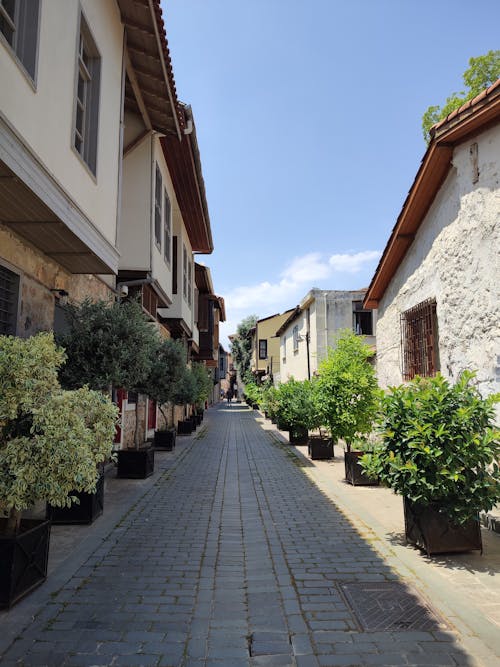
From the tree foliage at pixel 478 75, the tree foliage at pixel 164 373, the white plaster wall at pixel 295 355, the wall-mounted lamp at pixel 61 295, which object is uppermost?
the tree foliage at pixel 478 75

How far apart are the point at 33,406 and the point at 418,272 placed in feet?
20.5

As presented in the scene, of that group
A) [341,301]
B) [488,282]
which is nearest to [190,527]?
[488,282]

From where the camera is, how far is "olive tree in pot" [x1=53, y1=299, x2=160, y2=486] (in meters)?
6.84

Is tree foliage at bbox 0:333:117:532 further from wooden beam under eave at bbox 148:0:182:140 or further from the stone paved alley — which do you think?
wooden beam under eave at bbox 148:0:182:140

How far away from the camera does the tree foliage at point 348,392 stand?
910cm

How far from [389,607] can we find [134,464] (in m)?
6.51

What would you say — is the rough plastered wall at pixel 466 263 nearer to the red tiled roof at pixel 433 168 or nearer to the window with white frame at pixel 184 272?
the red tiled roof at pixel 433 168

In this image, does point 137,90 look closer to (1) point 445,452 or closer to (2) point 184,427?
(1) point 445,452

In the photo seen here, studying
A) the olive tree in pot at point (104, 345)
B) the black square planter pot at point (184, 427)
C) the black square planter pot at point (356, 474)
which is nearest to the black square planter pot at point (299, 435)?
the black square planter pot at point (184, 427)

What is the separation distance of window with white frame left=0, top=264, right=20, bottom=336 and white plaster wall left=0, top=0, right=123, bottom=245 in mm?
1157

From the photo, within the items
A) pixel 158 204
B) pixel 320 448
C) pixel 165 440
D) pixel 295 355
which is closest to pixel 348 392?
pixel 320 448

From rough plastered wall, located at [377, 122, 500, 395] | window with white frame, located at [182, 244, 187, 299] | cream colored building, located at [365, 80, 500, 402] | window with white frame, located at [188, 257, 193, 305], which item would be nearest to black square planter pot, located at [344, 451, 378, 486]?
cream colored building, located at [365, 80, 500, 402]

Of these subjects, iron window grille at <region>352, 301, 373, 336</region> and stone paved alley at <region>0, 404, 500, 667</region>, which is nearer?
stone paved alley at <region>0, 404, 500, 667</region>

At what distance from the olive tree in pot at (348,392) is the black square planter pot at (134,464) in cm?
345
